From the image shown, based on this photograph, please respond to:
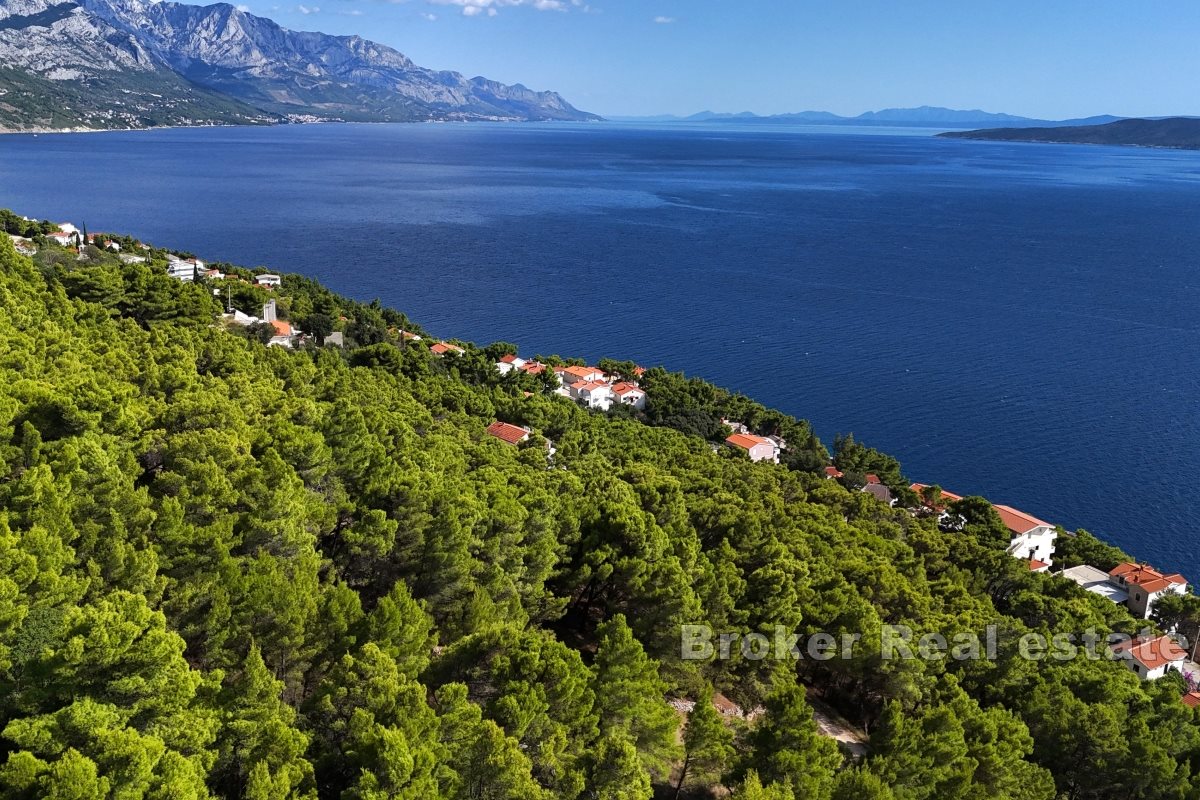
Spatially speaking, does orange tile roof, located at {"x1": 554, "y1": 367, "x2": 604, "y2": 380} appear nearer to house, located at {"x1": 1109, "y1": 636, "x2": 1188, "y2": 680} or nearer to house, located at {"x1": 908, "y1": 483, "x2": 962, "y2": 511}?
house, located at {"x1": 908, "y1": 483, "x2": 962, "y2": 511}

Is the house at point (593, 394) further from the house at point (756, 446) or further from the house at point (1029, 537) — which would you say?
the house at point (1029, 537)

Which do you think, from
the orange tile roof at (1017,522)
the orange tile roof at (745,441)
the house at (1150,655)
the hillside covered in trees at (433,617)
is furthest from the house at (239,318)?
the house at (1150,655)

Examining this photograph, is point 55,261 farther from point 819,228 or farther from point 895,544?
point 819,228

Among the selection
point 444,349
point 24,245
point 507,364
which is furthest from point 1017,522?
point 24,245

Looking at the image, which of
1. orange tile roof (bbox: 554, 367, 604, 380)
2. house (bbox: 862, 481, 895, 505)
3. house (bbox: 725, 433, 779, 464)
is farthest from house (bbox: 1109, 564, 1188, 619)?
orange tile roof (bbox: 554, 367, 604, 380)

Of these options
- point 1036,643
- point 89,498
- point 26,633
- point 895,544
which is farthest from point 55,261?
point 1036,643

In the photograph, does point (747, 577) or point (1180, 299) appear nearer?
point (747, 577)

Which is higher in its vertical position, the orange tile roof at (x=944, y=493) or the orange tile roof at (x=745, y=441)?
the orange tile roof at (x=745, y=441)
